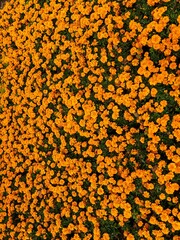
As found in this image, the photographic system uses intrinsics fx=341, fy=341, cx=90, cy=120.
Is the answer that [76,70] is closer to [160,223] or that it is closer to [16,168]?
[16,168]

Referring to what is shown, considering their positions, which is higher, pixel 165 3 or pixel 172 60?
pixel 165 3

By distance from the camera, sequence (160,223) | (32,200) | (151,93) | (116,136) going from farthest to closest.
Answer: (32,200) → (116,136) → (151,93) → (160,223)

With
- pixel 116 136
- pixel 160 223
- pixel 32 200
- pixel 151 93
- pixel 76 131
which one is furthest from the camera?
pixel 32 200

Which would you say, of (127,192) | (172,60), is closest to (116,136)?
(127,192)

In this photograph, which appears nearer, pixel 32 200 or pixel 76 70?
pixel 76 70

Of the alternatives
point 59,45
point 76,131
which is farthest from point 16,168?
point 59,45

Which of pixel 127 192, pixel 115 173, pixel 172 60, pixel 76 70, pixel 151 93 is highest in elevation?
pixel 76 70
